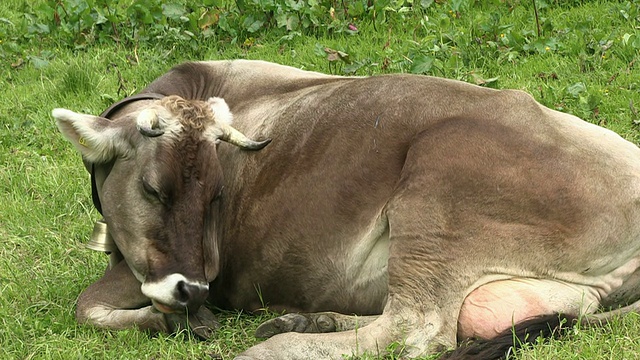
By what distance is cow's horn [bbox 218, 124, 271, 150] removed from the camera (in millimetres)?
5641

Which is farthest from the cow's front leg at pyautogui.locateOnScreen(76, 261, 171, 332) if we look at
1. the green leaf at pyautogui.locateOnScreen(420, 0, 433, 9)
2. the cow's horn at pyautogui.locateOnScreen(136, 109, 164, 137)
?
the green leaf at pyautogui.locateOnScreen(420, 0, 433, 9)

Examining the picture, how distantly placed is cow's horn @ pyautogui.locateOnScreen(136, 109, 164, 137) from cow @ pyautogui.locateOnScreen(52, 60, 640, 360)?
2 cm

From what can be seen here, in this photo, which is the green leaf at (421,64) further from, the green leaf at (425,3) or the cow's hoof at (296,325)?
the cow's hoof at (296,325)

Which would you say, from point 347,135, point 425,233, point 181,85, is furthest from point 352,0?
point 425,233

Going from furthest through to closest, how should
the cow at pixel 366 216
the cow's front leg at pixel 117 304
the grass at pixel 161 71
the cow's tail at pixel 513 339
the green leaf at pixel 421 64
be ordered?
1. the green leaf at pixel 421 64
2. the cow's front leg at pixel 117 304
3. the grass at pixel 161 71
4. the cow at pixel 366 216
5. the cow's tail at pixel 513 339

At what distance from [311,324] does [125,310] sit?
108 centimetres

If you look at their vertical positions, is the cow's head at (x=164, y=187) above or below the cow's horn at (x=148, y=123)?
below

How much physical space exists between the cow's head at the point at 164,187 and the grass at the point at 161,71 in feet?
1.08

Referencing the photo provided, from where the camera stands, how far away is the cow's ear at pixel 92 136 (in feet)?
18.5

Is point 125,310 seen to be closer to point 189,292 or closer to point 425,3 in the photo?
point 189,292

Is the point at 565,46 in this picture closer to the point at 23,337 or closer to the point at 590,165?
the point at 590,165

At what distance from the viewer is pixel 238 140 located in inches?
222

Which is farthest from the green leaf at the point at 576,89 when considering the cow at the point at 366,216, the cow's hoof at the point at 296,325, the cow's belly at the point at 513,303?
the cow's hoof at the point at 296,325

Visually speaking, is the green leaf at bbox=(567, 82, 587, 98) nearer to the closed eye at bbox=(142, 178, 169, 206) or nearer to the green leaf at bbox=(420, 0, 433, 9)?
the green leaf at bbox=(420, 0, 433, 9)
